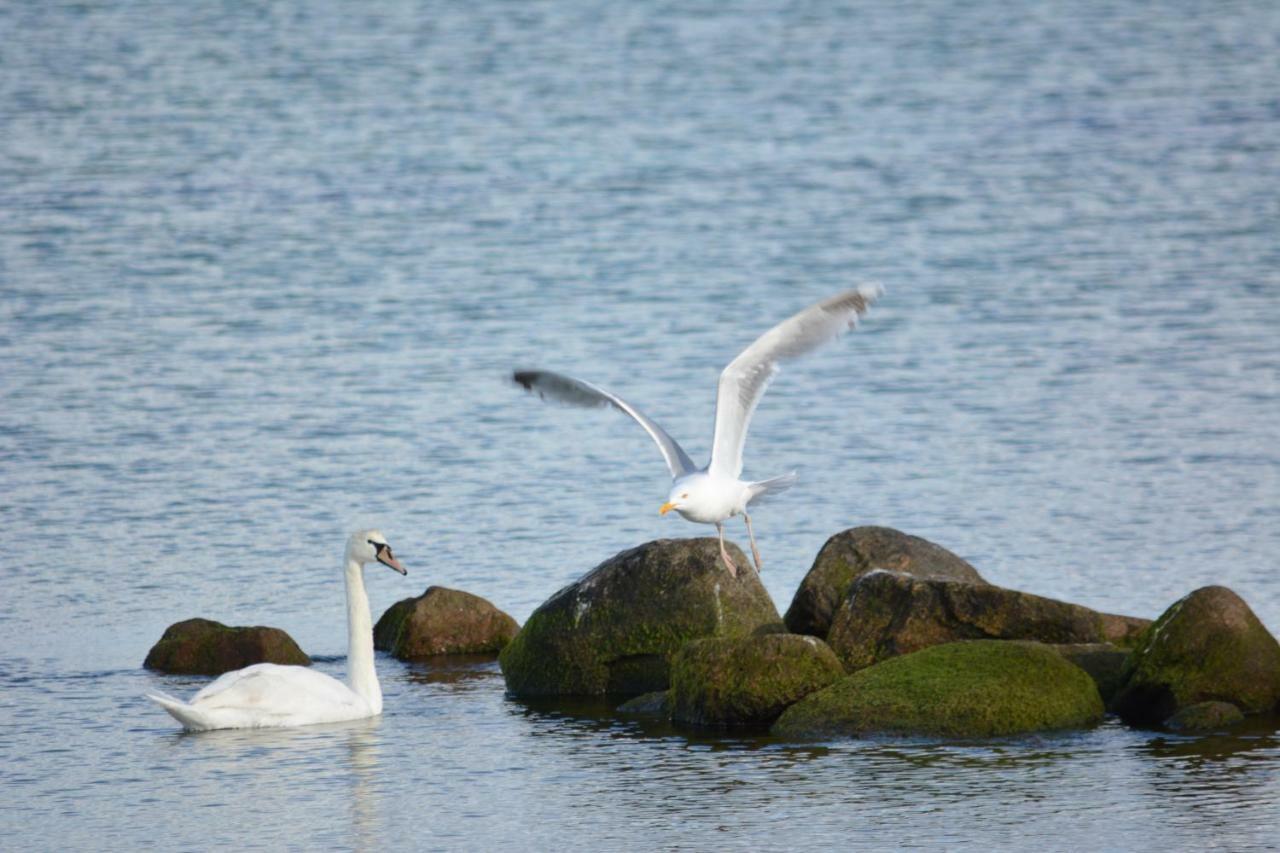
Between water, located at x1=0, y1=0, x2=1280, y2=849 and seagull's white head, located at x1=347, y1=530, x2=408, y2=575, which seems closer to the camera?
water, located at x1=0, y1=0, x2=1280, y2=849

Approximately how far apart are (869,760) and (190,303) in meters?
20.8

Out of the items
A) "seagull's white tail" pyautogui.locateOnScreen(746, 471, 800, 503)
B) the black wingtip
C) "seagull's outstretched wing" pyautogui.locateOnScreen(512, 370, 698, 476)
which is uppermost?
the black wingtip

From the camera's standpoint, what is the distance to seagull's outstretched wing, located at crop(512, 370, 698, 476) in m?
16.0

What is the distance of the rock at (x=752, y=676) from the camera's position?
14.4 m

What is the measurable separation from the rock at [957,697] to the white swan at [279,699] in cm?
278

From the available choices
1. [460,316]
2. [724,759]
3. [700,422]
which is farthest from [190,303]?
[724,759]

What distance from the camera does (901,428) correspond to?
24578 mm

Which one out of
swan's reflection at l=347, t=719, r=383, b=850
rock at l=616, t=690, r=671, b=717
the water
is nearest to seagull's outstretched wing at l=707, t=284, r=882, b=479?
rock at l=616, t=690, r=671, b=717

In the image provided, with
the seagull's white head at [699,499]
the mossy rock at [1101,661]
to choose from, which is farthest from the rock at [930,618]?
the seagull's white head at [699,499]

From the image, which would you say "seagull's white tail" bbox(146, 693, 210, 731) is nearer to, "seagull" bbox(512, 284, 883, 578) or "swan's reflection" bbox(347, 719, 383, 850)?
"swan's reflection" bbox(347, 719, 383, 850)

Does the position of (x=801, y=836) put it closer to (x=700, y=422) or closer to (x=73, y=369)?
(x=700, y=422)

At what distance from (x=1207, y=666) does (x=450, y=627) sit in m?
5.59

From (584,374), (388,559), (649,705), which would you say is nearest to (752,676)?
(649,705)

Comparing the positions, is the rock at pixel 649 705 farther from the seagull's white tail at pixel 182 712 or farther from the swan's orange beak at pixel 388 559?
the seagull's white tail at pixel 182 712
